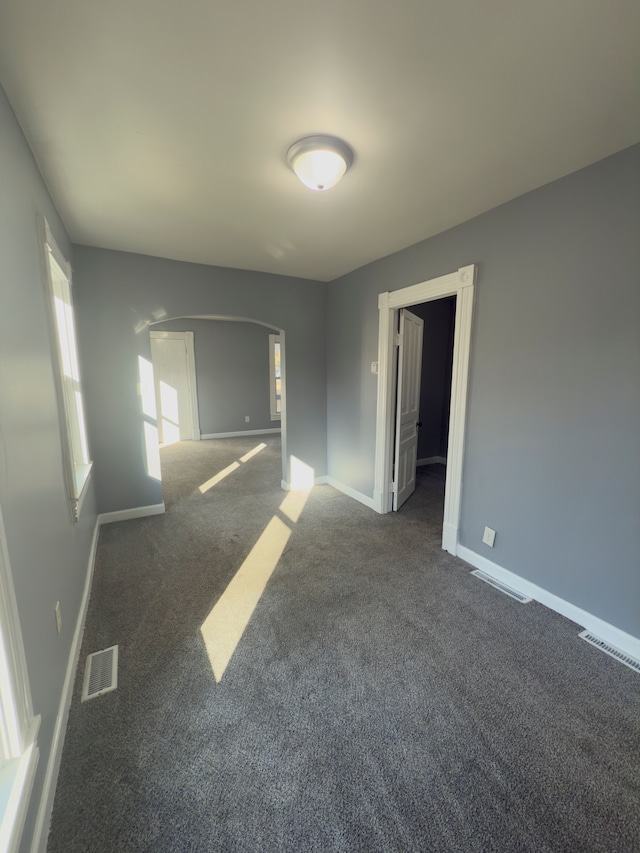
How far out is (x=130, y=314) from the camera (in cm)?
329

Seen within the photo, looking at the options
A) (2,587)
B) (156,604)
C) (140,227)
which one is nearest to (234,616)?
(156,604)

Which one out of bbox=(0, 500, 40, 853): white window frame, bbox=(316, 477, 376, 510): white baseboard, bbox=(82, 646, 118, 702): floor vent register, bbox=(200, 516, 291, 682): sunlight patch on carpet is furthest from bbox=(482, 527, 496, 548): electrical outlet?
bbox=(0, 500, 40, 853): white window frame

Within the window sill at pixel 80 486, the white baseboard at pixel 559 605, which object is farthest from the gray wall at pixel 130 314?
the white baseboard at pixel 559 605

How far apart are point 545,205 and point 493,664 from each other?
2.59 meters

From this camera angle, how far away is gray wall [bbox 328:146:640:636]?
1.80 meters

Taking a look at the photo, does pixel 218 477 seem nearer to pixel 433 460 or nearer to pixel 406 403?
pixel 406 403

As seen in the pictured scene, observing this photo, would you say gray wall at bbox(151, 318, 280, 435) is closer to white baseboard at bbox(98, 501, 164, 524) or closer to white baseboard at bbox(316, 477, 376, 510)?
white baseboard at bbox(316, 477, 376, 510)

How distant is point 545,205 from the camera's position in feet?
6.76

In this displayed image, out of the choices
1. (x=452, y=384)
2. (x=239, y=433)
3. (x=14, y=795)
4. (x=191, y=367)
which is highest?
(x=191, y=367)

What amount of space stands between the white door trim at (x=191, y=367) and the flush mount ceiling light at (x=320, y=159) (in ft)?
18.1

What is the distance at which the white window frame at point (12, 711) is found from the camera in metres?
0.94

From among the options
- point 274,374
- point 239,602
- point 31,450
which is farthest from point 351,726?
point 274,374

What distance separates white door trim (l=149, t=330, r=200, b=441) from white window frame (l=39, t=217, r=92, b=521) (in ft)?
13.1

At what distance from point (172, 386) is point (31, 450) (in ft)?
18.9
